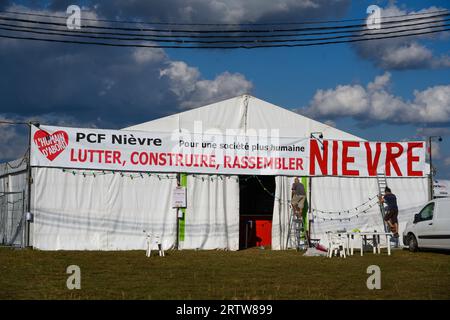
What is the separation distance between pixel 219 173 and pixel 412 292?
11446 millimetres

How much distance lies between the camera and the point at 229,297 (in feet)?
35.3

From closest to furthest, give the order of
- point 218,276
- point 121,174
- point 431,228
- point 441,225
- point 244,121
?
point 218,276
point 441,225
point 431,228
point 121,174
point 244,121

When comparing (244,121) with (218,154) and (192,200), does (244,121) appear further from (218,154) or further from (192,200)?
(192,200)

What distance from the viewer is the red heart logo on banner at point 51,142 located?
21.1 metres

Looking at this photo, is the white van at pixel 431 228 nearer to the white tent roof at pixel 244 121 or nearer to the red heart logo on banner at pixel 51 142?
the white tent roof at pixel 244 121

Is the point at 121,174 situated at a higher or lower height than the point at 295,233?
higher

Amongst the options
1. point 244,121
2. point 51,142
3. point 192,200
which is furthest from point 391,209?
point 51,142

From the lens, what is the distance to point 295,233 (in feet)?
75.3

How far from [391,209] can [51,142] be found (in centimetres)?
1076

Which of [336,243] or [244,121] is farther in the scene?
[244,121]

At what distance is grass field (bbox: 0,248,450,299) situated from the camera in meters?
11.2

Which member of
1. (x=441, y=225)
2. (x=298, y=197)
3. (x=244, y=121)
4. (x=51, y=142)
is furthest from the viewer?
(x=244, y=121)

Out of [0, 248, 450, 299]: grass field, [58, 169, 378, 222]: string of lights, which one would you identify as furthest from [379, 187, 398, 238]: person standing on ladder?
[0, 248, 450, 299]: grass field
